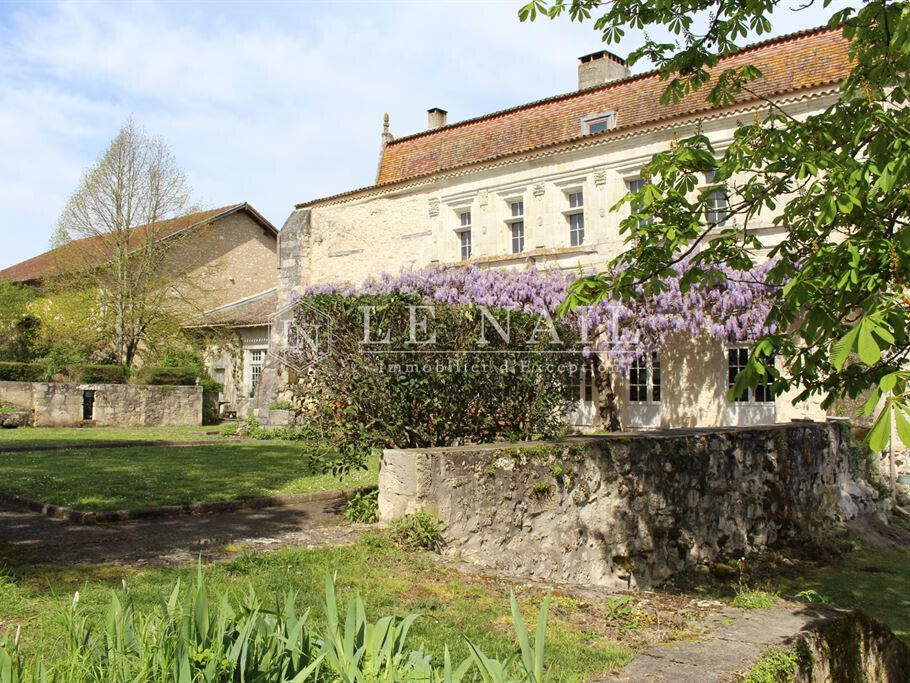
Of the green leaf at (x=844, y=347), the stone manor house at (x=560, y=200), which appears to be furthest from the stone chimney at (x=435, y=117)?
the green leaf at (x=844, y=347)

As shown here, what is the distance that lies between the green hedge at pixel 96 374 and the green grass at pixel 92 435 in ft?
9.57

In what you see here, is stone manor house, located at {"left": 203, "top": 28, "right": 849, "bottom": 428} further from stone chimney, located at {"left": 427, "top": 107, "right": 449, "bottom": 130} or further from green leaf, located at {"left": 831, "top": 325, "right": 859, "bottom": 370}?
green leaf, located at {"left": 831, "top": 325, "right": 859, "bottom": 370}

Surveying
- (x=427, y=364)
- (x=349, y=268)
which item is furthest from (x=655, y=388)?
(x=427, y=364)

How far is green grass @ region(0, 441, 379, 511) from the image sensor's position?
9047 millimetres

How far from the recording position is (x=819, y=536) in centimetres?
1071

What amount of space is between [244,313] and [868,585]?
2621 cm

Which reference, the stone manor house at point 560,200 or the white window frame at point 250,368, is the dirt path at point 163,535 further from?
the white window frame at point 250,368

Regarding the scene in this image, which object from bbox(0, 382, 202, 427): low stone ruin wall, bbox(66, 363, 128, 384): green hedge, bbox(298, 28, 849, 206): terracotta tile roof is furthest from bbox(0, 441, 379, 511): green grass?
bbox(298, 28, 849, 206): terracotta tile roof

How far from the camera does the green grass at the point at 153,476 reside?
29.7ft

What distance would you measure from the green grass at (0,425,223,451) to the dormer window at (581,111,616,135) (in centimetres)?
1283

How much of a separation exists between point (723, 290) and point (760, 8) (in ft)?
39.0

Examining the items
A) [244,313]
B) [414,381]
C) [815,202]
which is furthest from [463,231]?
[815,202]

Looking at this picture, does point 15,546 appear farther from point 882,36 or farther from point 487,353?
point 882,36

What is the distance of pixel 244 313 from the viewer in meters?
31.4
